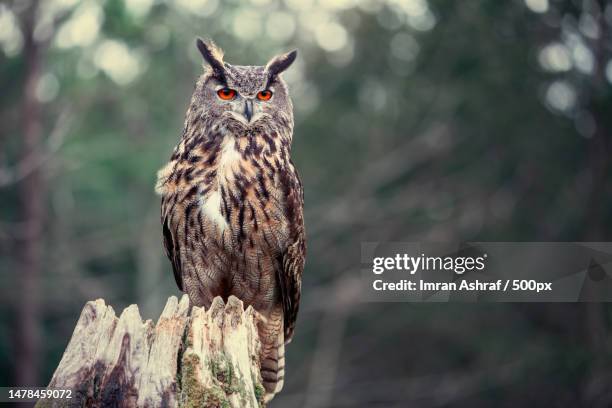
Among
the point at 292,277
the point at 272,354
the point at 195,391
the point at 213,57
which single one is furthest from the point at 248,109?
the point at 195,391

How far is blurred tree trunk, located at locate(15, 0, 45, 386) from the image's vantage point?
34.5 feet

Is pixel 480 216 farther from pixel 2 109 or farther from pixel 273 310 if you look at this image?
pixel 273 310

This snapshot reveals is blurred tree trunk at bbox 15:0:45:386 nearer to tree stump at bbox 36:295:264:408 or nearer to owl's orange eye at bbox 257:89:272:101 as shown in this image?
owl's orange eye at bbox 257:89:272:101

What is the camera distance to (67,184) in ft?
44.5

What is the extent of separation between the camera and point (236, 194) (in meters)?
3.42

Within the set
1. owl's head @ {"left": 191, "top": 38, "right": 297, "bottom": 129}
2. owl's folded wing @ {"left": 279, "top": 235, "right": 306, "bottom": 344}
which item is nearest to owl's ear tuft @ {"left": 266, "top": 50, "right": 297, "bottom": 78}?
owl's head @ {"left": 191, "top": 38, "right": 297, "bottom": 129}

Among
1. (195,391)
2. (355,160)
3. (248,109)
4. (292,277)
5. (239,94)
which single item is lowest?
(195,391)

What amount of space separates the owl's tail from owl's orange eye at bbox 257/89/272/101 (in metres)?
1.14

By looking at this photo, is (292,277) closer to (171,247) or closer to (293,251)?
(293,251)

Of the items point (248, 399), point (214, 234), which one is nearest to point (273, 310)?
point (214, 234)

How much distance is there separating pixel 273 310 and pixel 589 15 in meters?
7.83

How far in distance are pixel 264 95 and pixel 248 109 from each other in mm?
167

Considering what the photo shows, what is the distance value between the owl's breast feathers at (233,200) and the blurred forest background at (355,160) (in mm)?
6203

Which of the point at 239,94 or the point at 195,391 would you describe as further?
the point at 239,94
